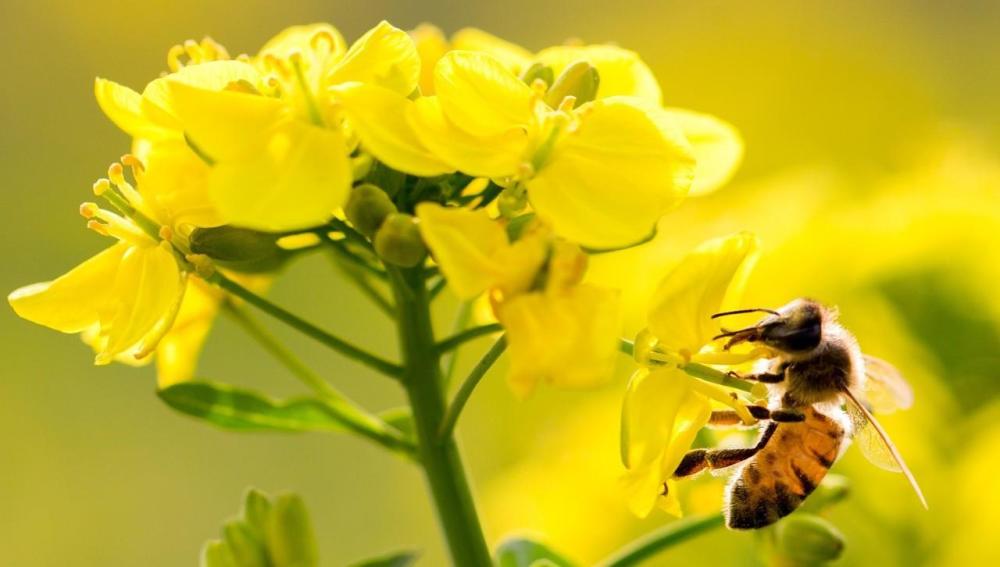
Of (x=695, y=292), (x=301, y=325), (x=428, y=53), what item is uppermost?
(x=428, y=53)

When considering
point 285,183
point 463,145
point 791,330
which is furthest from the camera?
point 791,330

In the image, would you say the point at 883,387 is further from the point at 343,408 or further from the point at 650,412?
the point at 343,408

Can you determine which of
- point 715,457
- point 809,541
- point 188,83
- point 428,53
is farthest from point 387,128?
point 809,541

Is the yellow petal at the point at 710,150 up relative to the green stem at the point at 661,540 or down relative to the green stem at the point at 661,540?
up

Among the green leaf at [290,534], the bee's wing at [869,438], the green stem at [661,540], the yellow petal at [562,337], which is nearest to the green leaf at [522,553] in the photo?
the green stem at [661,540]

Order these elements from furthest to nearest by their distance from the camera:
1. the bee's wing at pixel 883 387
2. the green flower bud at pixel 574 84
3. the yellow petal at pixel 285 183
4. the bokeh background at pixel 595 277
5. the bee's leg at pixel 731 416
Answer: the bokeh background at pixel 595 277
the bee's wing at pixel 883 387
the bee's leg at pixel 731 416
the green flower bud at pixel 574 84
the yellow petal at pixel 285 183

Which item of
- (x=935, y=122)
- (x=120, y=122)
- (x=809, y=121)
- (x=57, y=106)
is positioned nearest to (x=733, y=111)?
(x=809, y=121)

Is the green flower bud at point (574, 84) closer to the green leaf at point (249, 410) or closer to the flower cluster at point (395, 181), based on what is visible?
the flower cluster at point (395, 181)

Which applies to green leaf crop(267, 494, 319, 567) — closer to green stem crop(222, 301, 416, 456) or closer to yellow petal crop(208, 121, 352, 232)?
green stem crop(222, 301, 416, 456)
